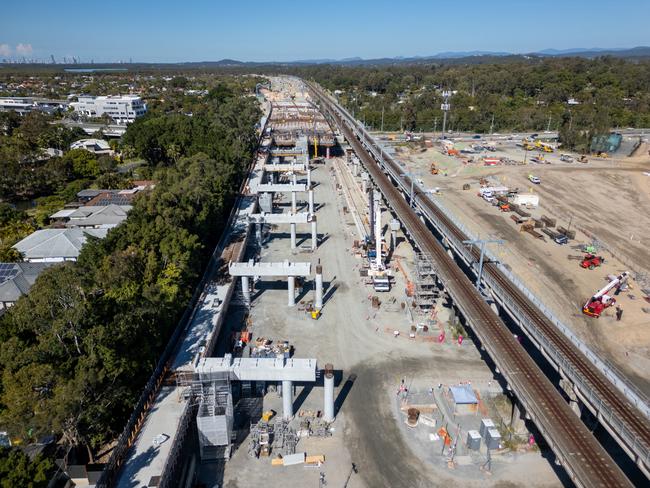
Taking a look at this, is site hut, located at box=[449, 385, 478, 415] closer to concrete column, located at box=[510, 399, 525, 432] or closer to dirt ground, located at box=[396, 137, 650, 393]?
concrete column, located at box=[510, 399, 525, 432]

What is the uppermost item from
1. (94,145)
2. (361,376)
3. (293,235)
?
(94,145)

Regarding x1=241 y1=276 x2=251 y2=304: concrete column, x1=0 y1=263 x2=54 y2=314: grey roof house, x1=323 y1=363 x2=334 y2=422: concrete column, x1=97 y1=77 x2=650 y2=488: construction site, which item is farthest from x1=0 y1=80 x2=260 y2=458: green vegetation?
x1=323 y1=363 x2=334 y2=422: concrete column

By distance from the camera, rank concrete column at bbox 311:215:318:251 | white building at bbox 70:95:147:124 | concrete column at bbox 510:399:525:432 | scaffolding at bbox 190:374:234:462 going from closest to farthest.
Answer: scaffolding at bbox 190:374:234:462
concrete column at bbox 510:399:525:432
concrete column at bbox 311:215:318:251
white building at bbox 70:95:147:124

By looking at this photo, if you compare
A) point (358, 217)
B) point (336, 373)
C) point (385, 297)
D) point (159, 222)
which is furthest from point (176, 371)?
point (358, 217)

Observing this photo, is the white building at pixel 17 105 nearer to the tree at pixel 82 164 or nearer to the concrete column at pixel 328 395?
the tree at pixel 82 164

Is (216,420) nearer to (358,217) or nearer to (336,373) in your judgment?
(336,373)

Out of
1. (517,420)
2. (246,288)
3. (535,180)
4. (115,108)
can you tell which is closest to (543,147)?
(535,180)

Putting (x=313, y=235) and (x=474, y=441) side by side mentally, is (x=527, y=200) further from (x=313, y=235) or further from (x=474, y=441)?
(x=474, y=441)

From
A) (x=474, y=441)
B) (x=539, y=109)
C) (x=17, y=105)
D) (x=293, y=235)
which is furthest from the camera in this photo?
(x=17, y=105)
